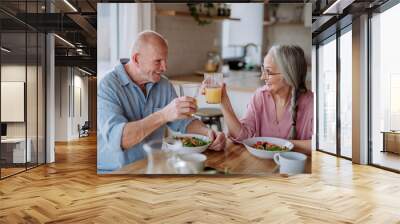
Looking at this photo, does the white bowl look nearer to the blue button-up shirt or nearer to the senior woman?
the senior woman

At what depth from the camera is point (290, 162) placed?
477 cm

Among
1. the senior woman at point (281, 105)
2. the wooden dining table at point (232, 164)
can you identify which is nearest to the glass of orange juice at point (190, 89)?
the senior woman at point (281, 105)

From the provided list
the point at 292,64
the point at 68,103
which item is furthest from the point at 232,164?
the point at 68,103

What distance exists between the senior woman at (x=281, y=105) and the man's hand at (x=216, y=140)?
12cm

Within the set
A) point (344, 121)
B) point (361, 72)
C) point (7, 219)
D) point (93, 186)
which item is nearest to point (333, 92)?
point (344, 121)

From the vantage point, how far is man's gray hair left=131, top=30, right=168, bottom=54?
4.60 m

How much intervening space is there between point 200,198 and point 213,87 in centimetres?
144

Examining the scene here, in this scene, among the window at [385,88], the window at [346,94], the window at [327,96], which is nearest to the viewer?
the window at [385,88]

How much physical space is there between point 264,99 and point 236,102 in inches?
14.4

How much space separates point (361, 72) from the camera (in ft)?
19.7

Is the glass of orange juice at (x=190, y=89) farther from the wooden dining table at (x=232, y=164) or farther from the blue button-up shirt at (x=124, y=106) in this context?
the wooden dining table at (x=232, y=164)

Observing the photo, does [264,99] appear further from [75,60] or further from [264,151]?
[75,60]

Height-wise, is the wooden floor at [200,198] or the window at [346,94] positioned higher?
the window at [346,94]

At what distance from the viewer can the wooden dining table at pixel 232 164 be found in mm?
4699
